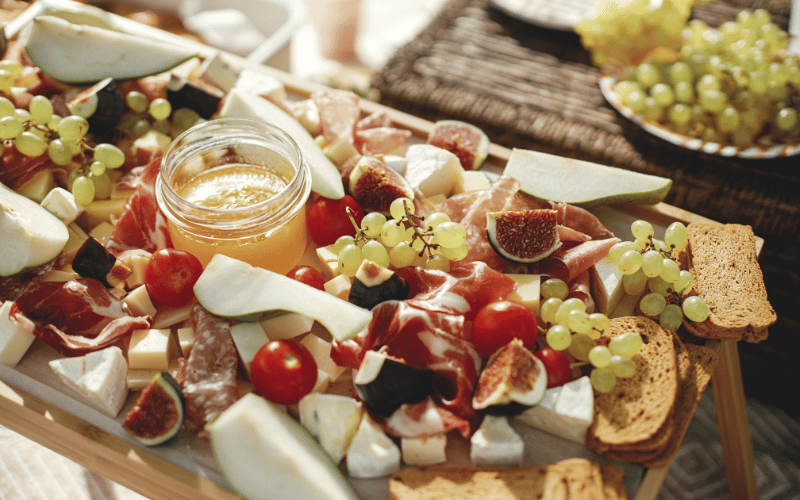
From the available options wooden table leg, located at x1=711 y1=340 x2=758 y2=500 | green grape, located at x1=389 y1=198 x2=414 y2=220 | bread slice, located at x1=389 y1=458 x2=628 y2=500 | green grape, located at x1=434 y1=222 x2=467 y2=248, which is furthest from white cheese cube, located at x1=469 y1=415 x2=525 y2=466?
wooden table leg, located at x1=711 y1=340 x2=758 y2=500

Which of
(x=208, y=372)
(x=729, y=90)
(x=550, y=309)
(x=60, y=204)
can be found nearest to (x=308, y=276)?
(x=208, y=372)

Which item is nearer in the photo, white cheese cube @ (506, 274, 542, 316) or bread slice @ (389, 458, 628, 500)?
bread slice @ (389, 458, 628, 500)

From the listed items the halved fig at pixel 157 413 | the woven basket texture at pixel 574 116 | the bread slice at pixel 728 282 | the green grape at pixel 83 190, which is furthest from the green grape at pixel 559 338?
the green grape at pixel 83 190

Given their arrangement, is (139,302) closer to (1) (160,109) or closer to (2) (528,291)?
(1) (160,109)

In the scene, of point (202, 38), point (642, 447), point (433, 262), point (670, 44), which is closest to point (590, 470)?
point (642, 447)

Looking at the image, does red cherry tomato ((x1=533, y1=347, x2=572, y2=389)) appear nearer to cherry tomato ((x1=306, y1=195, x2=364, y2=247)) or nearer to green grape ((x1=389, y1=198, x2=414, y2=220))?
green grape ((x1=389, y1=198, x2=414, y2=220))
